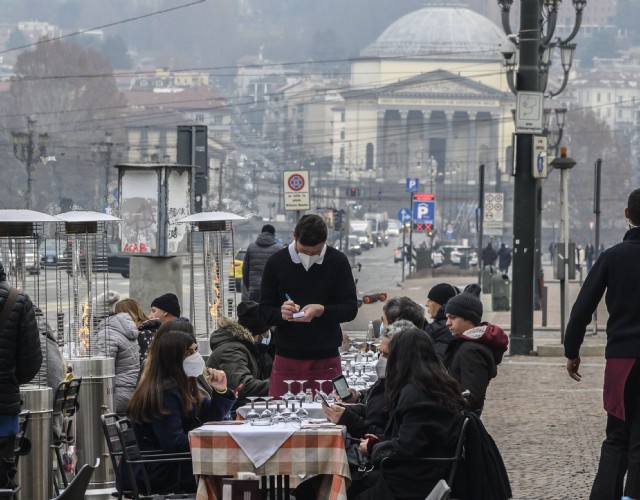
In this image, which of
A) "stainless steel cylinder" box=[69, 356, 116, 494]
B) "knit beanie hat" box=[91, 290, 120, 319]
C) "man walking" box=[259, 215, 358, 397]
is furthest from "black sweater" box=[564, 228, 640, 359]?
"knit beanie hat" box=[91, 290, 120, 319]

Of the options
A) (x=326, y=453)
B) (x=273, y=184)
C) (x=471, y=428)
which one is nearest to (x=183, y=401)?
(x=326, y=453)

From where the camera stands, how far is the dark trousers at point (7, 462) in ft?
30.7

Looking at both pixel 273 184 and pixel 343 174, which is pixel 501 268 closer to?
pixel 273 184

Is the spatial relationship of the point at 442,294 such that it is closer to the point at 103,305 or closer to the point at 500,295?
the point at 103,305

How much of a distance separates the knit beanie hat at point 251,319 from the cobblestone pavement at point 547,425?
1.87 metres

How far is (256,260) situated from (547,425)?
18.7ft

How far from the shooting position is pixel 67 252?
15219 millimetres

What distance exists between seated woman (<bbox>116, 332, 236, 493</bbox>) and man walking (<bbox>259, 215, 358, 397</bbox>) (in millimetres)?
1491

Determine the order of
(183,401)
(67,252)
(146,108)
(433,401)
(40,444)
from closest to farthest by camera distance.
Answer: (433,401) → (183,401) → (40,444) → (67,252) → (146,108)

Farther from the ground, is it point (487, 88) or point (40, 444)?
point (487, 88)

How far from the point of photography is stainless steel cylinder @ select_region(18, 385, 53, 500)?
10.6 meters

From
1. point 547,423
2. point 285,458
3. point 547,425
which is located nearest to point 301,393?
point 285,458

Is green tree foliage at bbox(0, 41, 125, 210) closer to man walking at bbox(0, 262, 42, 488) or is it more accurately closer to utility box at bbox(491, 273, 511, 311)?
utility box at bbox(491, 273, 511, 311)

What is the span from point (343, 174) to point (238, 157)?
40.2ft
